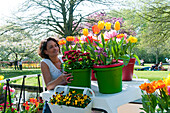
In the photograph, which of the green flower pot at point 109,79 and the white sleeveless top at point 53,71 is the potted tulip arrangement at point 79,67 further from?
the white sleeveless top at point 53,71

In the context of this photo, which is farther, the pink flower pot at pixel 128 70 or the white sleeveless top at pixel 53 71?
the white sleeveless top at pixel 53 71

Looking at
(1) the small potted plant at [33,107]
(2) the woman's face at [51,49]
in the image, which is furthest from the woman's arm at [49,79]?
(1) the small potted plant at [33,107]

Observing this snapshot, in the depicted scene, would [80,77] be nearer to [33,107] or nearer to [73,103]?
[73,103]

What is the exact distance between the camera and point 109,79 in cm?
113

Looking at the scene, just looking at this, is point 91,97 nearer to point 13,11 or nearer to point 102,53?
point 102,53

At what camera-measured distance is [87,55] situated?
3.66 feet

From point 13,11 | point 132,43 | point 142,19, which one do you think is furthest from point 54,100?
point 142,19

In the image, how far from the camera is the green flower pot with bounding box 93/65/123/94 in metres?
1.12

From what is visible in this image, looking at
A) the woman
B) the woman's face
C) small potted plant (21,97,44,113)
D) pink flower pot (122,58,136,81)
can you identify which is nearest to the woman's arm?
the woman

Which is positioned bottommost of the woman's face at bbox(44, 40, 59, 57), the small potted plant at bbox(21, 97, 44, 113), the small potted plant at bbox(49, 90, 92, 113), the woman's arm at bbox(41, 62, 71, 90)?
the small potted plant at bbox(21, 97, 44, 113)

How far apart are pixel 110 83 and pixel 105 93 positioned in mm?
84

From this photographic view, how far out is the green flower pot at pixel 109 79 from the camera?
1120 millimetres

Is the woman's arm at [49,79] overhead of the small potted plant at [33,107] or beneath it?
overhead

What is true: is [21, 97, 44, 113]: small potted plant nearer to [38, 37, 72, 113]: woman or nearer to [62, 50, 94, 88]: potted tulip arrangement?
[38, 37, 72, 113]: woman
